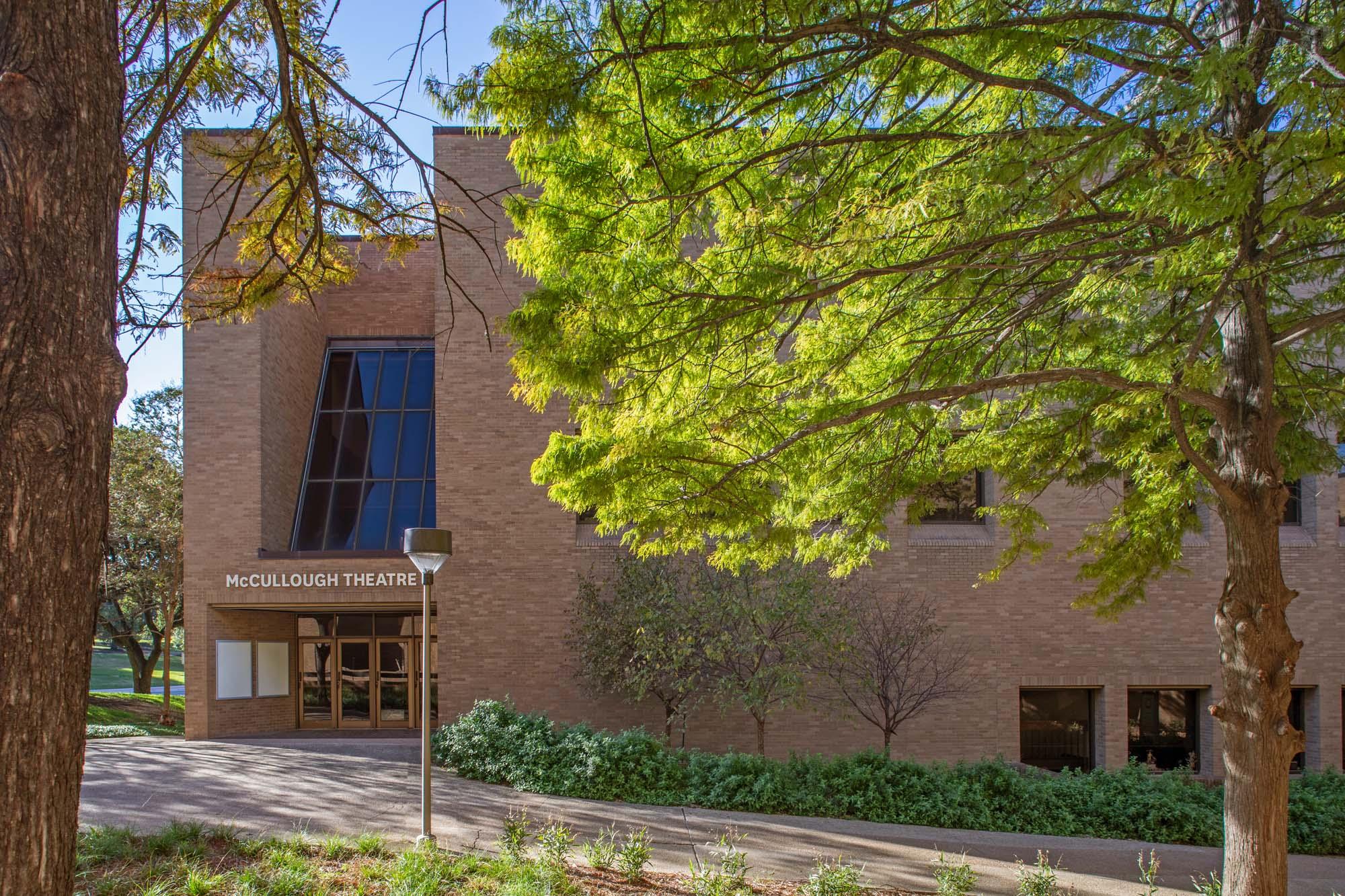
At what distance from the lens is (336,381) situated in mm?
22328

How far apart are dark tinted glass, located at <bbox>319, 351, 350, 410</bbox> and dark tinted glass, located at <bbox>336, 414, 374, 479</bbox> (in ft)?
1.73

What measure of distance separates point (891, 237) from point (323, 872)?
647cm

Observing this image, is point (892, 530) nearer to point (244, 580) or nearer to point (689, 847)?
point (689, 847)

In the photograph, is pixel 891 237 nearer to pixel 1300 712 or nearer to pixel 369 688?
pixel 1300 712

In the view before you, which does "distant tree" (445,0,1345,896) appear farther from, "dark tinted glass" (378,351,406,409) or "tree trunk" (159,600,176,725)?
"tree trunk" (159,600,176,725)

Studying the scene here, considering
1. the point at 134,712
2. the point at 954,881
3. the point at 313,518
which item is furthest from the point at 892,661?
the point at 134,712

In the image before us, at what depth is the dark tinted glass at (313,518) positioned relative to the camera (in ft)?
65.0

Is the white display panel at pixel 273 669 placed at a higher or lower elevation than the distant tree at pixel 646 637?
lower

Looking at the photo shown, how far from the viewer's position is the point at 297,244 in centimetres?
791

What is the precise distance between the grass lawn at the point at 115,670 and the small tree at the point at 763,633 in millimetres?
33860

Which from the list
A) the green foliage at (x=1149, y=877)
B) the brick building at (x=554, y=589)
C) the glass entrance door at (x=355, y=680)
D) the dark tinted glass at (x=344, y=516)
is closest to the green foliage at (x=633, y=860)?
the green foliage at (x=1149, y=877)

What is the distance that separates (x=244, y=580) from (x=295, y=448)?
3705 mm

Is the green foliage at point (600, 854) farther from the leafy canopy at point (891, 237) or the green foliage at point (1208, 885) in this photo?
the green foliage at point (1208, 885)

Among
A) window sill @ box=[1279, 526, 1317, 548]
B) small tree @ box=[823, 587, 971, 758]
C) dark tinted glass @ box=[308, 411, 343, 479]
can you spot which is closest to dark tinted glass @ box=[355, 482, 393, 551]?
dark tinted glass @ box=[308, 411, 343, 479]
